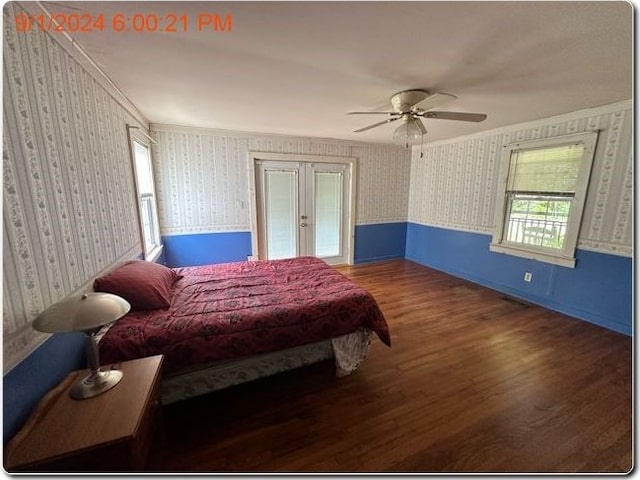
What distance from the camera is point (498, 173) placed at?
3.55 metres

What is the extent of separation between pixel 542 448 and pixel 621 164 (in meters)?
2.73

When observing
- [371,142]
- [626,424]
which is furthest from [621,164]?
[371,142]

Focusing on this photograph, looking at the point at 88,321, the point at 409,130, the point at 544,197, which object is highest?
the point at 409,130

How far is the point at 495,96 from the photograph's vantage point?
224cm

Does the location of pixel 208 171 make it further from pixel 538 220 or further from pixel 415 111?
pixel 538 220

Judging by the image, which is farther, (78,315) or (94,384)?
(94,384)

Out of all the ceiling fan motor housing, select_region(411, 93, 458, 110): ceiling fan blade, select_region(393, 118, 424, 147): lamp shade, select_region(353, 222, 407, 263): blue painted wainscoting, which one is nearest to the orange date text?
the ceiling fan motor housing

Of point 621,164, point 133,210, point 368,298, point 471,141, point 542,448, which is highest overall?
point 471,141

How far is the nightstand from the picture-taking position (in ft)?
2.74

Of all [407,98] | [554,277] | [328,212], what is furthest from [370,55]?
[554,277]

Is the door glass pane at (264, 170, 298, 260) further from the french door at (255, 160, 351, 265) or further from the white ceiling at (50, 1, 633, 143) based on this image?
the white ceiling at (50, 1, 633, 143)

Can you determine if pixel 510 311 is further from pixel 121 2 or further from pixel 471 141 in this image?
pixel 121 2

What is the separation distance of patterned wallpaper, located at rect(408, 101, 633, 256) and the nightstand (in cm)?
401

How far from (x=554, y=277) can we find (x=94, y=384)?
4198mm
